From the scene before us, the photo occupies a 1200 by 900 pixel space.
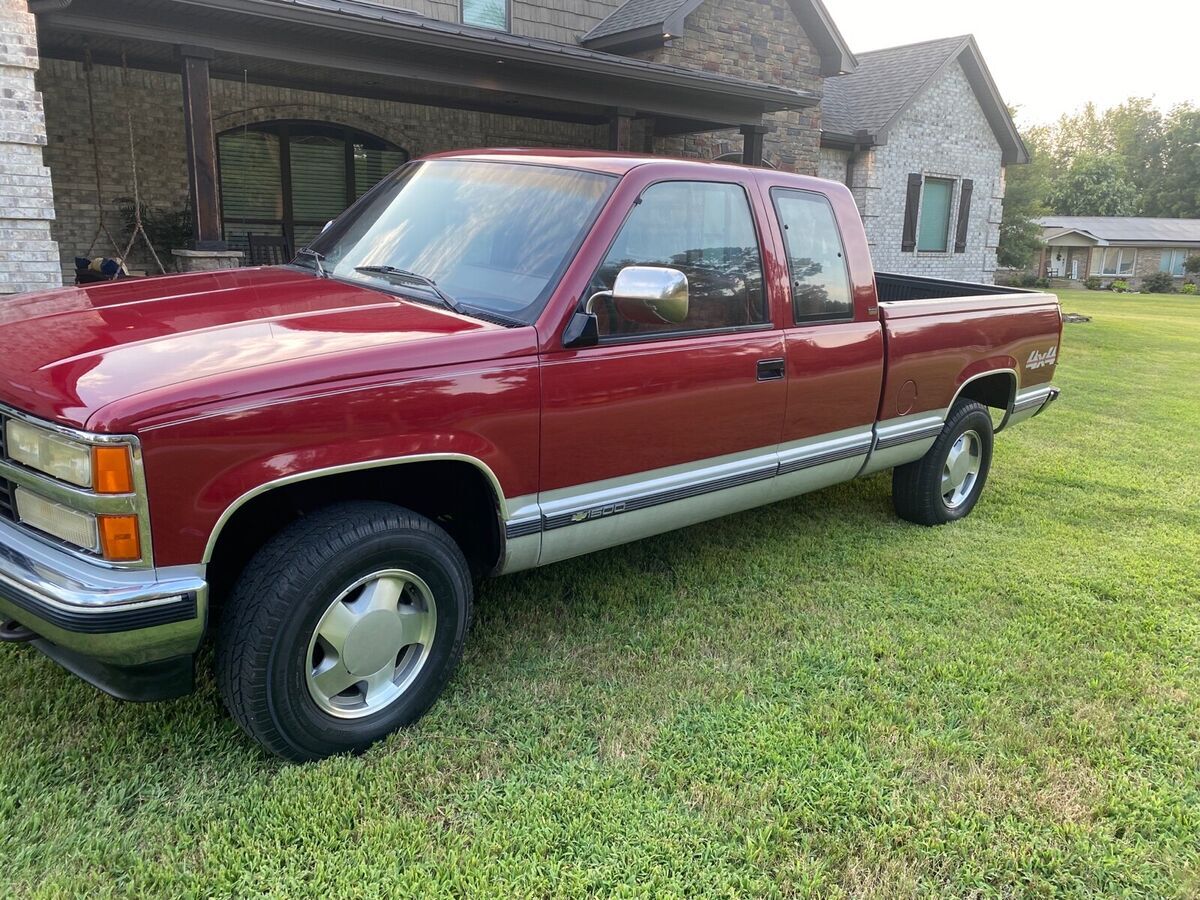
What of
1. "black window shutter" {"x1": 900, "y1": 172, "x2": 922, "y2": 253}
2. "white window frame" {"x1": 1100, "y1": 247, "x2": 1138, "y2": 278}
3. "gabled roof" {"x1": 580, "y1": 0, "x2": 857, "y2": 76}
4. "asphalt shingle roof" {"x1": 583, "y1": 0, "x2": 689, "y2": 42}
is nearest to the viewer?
"gabled roof" {"x1": 580, "y1": 0, "x2": 857, "y2": 76}

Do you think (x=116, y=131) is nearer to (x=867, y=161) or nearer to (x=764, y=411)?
(x=764, y=411)

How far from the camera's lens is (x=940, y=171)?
2122cm

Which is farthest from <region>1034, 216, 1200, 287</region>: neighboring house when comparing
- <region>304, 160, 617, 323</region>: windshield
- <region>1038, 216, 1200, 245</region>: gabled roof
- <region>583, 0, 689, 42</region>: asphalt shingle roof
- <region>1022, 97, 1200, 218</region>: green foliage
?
<region>304, 160, 617, 323</region>: windshield

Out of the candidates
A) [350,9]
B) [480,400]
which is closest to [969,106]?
[350,9]

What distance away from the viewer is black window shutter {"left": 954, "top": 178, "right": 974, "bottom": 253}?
21.8 m

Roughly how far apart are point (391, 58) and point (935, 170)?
1534 centimetres

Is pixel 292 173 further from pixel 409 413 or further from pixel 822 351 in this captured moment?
pixel 409 413

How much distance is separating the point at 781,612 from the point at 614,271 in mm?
1797

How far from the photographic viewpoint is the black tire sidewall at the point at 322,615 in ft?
8.79

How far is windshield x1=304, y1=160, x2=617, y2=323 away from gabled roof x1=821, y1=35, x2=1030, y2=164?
1613 centimetres

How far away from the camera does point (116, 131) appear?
11.0 meters

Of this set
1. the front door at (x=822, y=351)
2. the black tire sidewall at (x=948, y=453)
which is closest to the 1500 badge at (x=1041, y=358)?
the black tire sidewall at (x=948, y=453)

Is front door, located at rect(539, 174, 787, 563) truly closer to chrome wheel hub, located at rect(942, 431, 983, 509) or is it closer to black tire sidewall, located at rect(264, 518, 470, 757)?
black tire sidewall, located at rect(264, 518, 470, 757)

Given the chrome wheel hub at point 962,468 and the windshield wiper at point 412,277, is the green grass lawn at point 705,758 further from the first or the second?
the windshield wiper at point 412,277
